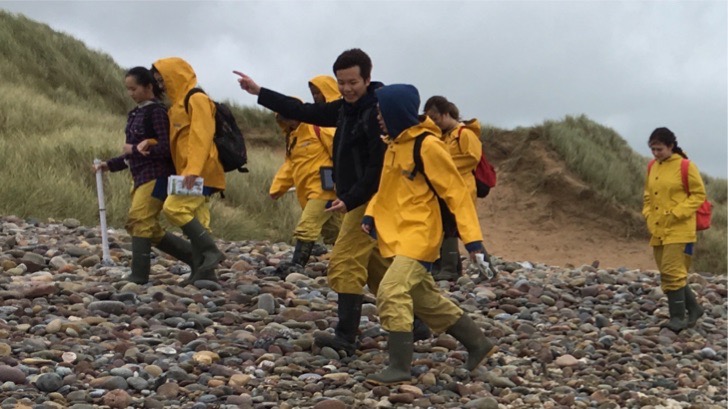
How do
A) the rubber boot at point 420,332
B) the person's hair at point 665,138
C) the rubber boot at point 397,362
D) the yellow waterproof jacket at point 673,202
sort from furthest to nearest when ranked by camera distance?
the person's hair at point 665,138 < the yellow waterproof jacket at point 673,202 < the rubber boot at point 420,332 < the rubber boot at point 397,362

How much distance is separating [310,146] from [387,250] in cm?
317

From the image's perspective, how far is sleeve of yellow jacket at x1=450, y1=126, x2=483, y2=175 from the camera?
29.2ft

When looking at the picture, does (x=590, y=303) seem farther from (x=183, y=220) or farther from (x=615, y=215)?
(x=615, y=215)

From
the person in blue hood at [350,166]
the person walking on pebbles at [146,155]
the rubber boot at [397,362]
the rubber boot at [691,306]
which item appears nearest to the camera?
the rubber boot at [397,362]

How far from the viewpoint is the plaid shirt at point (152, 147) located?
7414 millimetres

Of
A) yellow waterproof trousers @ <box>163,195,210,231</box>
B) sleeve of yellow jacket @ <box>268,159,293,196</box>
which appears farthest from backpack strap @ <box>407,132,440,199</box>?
sleeve of yellow jacket @ <box>268,159,293,196</box>

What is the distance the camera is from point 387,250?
579 centimetres

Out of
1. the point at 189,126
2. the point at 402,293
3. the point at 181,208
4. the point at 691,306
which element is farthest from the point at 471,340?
the point at 691,306

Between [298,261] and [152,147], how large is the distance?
2.03 m

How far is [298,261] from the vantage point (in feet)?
29.1

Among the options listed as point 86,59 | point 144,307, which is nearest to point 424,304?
point 144,307

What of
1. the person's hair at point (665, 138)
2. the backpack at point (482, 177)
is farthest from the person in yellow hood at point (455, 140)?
the person's hair at point (665, 138)

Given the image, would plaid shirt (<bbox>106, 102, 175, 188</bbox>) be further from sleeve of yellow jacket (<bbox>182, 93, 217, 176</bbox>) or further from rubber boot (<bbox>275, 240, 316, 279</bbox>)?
rubber boot (<bbox>275, 240, 316, 279</bbox>)

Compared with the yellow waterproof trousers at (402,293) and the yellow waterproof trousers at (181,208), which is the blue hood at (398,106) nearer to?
the yellow waterproof trousers at (402,293)
